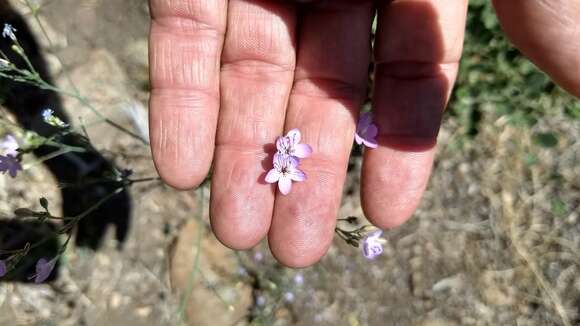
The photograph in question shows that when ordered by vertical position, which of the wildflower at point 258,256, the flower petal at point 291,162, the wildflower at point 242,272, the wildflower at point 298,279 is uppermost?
the flower petal at point 291,162

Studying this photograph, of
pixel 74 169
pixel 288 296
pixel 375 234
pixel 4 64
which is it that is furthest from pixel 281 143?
Result: pixel 74 169

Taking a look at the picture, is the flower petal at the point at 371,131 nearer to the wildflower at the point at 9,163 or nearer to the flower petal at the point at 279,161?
the flower petal at the point at 279,161

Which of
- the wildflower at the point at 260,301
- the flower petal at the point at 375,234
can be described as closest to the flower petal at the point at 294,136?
the flower petal at the point at 375,234

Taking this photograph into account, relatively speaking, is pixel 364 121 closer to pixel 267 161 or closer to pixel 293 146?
pixel 293 146

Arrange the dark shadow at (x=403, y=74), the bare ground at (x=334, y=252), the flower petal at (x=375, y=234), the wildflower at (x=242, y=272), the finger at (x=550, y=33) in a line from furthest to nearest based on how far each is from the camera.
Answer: the wildflower at (x=242, y=272)
the bare ground at (x=334, y=252)
the flower petal at (x=375, y=234)
the dark shadow at (x=403, y=74)
the finger at (x=550, y=33)

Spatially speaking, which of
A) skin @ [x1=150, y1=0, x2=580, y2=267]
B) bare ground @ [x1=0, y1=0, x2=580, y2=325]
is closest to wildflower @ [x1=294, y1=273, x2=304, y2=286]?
bare ground @ [x1=0, y1=0, x2=580, y2=325]

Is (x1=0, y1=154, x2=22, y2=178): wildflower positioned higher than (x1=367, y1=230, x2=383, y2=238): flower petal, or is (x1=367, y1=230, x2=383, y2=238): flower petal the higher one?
(x1=0, y1=154, x2=22, y2=178): wildflower

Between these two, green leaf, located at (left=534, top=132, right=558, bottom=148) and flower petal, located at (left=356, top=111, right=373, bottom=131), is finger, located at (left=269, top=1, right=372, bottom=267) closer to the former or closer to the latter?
flower petal, located at (left=356, top=111, right=373, bottom=131)

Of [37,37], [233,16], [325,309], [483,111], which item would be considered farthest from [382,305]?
[37,37]
